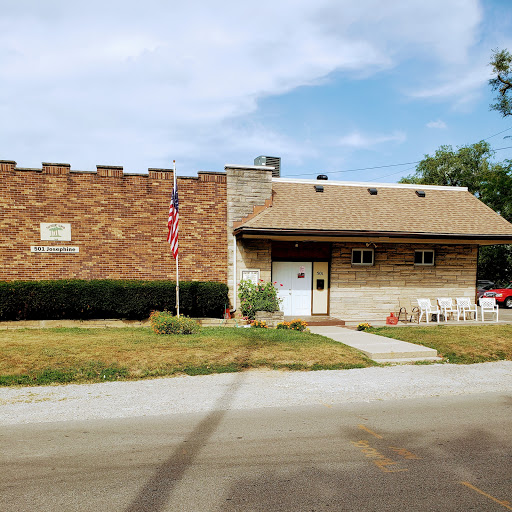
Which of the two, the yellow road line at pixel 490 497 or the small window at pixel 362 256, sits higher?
the small window at pixel 362 256

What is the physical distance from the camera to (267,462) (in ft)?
16.2

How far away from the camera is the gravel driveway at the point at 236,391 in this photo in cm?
694

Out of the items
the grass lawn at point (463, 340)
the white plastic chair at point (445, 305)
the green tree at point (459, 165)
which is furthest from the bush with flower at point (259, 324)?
the green tree at point (459, 165)

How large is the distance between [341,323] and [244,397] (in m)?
9.86

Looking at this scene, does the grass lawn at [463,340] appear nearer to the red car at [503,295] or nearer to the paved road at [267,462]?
the paved road at [267,462]

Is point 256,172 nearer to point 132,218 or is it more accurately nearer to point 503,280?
point 132,218

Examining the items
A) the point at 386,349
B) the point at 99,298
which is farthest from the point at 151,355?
the point at 99,298

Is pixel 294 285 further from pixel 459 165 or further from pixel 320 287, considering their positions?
pixel 459 165

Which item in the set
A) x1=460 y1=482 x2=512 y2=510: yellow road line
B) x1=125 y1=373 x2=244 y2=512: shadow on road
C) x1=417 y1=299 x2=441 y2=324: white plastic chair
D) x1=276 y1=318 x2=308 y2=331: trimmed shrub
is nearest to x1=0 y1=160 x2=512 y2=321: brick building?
x1=417 y1=299 x2=441 y2=324: white plastic chair

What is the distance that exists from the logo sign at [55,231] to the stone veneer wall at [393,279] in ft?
31.9

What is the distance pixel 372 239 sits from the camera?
1744 cm

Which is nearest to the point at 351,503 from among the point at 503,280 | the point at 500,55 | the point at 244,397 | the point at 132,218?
the point at 244,397

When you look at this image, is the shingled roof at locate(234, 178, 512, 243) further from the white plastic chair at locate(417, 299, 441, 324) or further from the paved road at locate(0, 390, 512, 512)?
the paved road at locate(0, 390, 512, 512)

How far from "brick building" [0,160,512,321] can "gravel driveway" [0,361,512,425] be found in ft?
25.2
